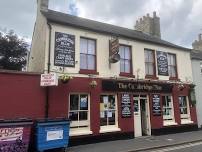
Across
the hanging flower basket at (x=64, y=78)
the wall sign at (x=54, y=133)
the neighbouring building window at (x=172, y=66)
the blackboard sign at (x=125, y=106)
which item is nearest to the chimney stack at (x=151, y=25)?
the neighbouring building window at (x=172, y=66)

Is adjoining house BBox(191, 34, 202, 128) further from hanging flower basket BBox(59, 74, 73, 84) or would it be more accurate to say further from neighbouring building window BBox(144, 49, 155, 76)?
hanging flower basket BBox(59, 74, 73, 84)

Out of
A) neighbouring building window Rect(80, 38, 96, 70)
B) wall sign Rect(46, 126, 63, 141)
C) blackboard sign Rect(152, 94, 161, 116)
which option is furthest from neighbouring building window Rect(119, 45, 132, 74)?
wall sign Rect(46, 126, 63, 141)

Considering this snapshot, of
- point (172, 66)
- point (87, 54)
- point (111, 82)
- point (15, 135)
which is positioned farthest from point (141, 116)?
point (15, 135)

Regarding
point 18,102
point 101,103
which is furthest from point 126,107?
point 18,102

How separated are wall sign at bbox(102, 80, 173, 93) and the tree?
15.7 meters

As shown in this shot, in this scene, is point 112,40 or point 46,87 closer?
point 46,87

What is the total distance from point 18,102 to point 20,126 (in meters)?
1.67

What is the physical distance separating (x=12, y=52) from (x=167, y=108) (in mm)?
17671

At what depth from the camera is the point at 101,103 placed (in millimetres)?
13352

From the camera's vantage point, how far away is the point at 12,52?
25.8 metres

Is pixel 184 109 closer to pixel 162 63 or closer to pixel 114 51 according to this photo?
pixel 162 63

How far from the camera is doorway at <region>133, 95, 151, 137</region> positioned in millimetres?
14500

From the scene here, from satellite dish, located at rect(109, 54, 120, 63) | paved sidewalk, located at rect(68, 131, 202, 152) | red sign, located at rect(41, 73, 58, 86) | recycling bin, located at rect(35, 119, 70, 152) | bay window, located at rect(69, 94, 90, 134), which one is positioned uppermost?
satellite dish, located at rect(109, 54, 120, 63)

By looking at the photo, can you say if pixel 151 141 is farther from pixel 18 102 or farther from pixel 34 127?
pixel 18 102
